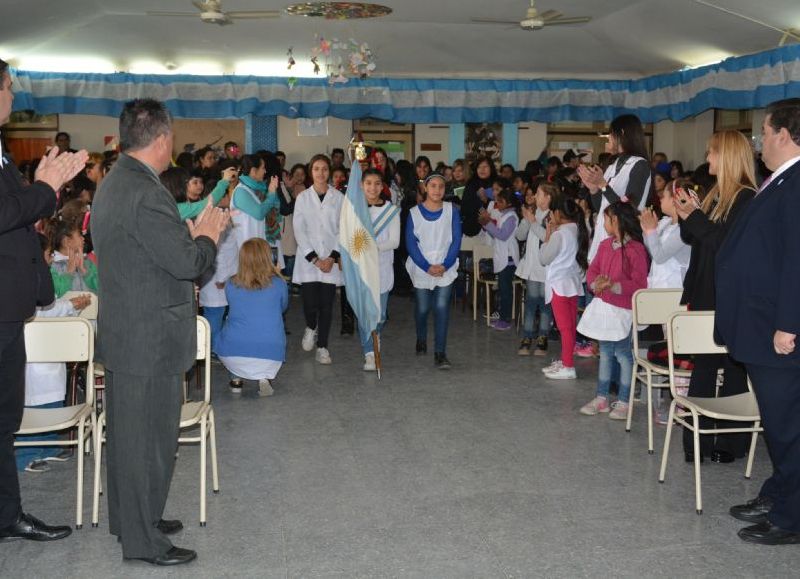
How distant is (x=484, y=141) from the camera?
15211 millimetres

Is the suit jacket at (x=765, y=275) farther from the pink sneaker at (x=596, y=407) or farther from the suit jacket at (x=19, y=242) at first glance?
the suit jacket at (x=19, y=242)

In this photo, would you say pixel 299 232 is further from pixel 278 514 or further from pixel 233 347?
pixel 278 514

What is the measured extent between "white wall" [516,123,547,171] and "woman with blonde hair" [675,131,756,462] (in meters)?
10.9

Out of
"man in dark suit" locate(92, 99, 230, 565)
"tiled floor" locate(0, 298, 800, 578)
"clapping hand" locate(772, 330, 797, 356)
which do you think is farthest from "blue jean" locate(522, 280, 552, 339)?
"man in dark suit" locate(92, 99, 230, 565)

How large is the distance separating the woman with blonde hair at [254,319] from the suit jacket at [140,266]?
2664 mm

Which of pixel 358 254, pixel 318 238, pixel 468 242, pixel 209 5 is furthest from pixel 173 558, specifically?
pixel 468 242

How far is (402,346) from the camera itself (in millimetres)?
7902

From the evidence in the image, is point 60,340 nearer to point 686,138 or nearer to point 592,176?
point 592,176

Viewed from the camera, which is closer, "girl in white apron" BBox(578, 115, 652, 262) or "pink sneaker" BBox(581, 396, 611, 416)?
"pink sneaker" BBox(581, 396, 611, 416)

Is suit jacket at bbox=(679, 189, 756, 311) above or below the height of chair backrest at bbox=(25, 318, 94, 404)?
above

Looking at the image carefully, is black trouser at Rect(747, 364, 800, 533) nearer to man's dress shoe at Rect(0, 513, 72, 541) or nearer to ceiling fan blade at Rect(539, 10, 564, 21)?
man's dress shoe at Rect(0, 513, 72, 541)

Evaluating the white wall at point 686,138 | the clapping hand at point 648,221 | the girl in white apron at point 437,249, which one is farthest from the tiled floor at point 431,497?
the white wall at point 686,138

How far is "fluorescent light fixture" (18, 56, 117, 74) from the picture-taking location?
1188 cm

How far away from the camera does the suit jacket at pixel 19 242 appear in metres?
3.28
